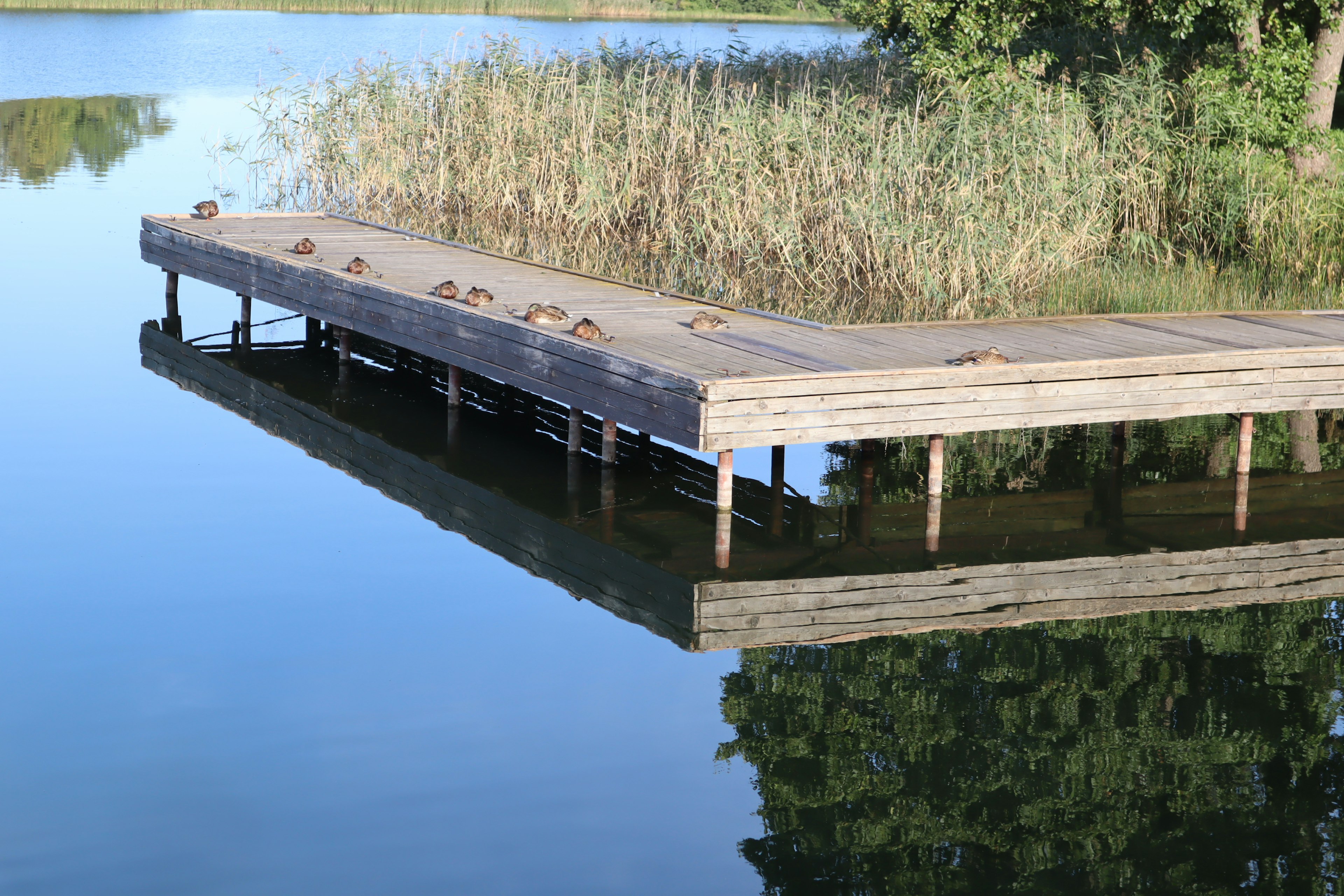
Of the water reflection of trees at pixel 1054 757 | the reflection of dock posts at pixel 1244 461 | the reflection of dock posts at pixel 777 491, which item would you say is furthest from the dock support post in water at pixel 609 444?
the reflection of dock posts at pixel 1244 461

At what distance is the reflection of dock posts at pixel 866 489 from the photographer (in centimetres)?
577

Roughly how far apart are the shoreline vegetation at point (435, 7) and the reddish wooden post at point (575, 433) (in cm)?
2381

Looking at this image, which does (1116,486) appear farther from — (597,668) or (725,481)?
(597,668)

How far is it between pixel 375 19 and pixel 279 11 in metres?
3.32

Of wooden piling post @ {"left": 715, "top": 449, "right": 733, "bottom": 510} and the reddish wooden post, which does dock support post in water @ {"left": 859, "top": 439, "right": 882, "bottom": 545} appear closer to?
wooden piling post @ {"left": 715, "top": 449, "right": 733, "bottom": 510}

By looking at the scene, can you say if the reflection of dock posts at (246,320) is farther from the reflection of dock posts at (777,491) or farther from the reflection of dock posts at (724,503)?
the reflection of dock posts at (724,503)

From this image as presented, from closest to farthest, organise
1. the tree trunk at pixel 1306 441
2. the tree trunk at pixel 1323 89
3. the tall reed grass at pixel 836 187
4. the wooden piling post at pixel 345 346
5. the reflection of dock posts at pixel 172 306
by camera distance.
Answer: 1. the tree trunk at pixel 1306 441
2. the tall reed grass at pixel 836 187
3. the wooden piling post at pixel 345 346
4. the reflection of dock posts at pixel 172 306
5. the tree trunk at pixel 1323 89

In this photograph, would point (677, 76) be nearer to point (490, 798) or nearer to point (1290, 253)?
point (1290, 253)

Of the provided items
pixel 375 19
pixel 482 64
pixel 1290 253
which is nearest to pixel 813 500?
pixel 1290 253

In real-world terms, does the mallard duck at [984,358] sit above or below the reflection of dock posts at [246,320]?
above

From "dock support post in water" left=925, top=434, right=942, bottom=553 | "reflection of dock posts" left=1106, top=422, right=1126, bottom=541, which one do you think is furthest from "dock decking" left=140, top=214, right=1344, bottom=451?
"reflection of dock posts" left=1106, top=422, right=1126, bottom=541

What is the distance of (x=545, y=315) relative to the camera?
21.0ft

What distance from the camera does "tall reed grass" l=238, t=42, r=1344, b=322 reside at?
8094 millimetres

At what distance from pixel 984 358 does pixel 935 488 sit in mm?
584
